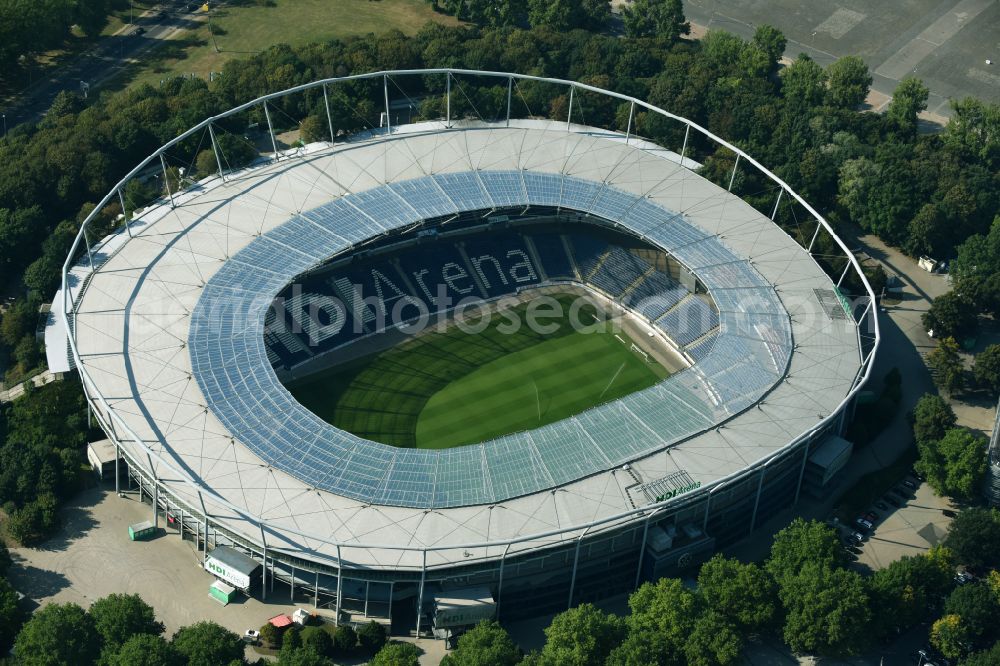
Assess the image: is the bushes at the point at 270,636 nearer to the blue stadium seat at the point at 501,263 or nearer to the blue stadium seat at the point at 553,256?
the blue stadium seat at the point at 501,263

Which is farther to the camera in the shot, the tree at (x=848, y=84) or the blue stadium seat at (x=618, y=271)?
the tree at (x=848, y=84)

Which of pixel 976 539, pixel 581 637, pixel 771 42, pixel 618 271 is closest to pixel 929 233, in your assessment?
pixel 618 271

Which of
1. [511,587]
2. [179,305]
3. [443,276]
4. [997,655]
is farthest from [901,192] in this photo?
[179,305]

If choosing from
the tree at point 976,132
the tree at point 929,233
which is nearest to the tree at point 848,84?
the tree at point 976,132

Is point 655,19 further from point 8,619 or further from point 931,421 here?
point 8,619

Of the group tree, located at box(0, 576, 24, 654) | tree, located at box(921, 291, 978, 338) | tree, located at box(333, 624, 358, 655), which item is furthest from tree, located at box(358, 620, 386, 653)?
tree, located at box(921, 291, 978, 338)

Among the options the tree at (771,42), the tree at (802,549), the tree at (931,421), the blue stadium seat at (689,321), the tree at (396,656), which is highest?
the tree at (771,42)
